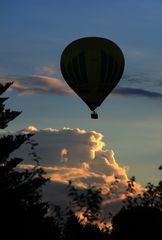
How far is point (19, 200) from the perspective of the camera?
5941 cm

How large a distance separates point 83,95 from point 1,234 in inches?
437

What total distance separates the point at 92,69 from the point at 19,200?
11.0 m

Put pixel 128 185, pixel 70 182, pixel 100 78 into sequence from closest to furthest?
pixel 100 78
pixel 70 182
pixel 128 185

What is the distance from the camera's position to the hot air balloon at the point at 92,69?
184 ft

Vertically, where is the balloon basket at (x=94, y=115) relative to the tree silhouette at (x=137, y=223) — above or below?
above

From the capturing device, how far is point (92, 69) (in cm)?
5597

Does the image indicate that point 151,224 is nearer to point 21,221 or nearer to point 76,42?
point 21,221

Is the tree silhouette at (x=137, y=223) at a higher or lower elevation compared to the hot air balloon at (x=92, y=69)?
lower

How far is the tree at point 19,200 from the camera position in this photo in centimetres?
5762

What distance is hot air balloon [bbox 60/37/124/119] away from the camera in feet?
184

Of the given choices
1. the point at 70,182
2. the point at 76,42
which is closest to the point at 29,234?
the point at 70,182

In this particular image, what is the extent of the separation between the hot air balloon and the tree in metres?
6.40

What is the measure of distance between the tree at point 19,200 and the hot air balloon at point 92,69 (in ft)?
21.0

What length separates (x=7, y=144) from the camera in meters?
61.3
